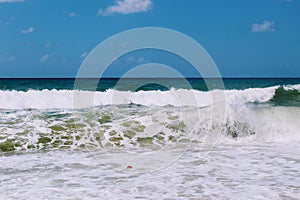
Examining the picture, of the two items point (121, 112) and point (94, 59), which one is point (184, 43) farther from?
point (121, 112)

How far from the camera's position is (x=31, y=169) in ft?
21.4

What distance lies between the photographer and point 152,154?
784cm

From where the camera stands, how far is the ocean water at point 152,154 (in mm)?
5320

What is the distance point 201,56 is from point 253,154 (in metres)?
2.18

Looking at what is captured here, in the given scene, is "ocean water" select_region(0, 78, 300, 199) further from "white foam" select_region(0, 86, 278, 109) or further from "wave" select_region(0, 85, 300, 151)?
"white foam" select_region(0, 86, 278, 109)

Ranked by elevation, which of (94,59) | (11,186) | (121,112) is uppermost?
(94,59)

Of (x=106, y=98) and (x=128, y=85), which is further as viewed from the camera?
(x=128, y=85)

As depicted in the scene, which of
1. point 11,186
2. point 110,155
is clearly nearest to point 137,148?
point 110,155

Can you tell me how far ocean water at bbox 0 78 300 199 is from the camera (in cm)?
532

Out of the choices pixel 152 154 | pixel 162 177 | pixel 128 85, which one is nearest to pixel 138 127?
pixel 152 154

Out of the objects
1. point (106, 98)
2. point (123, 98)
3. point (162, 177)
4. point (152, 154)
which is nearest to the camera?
point (162, 177)

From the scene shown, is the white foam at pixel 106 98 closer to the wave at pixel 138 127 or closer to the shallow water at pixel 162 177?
the wave at pixel 138 127

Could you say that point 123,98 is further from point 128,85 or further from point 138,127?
point 138,127

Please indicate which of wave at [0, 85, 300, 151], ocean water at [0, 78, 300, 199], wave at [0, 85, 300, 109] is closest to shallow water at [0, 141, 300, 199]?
ocean water at [0, 78, 300, 199]
